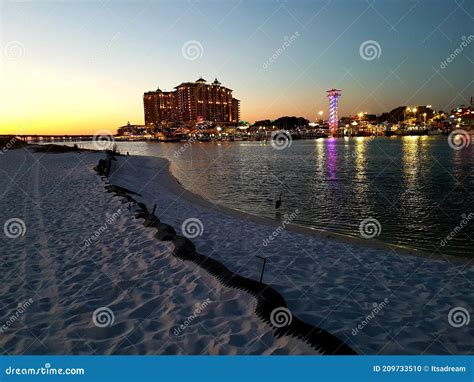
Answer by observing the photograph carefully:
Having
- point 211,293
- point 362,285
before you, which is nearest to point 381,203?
point 362,285

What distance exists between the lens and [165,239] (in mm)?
9906

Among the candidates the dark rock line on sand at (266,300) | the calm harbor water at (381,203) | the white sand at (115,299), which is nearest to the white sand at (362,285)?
the dark rock line on sand at (266,300)

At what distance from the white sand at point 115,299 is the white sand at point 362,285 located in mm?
1247

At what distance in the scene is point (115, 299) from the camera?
21.0ft

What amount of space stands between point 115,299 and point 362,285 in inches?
237

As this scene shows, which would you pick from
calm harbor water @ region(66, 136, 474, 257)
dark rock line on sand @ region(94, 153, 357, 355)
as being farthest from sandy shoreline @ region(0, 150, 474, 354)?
calm harbor water @ region(66, 136, 474, 257)

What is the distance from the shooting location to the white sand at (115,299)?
499 cm

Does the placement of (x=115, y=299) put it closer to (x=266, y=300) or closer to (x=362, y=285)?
(x=266, y=300)

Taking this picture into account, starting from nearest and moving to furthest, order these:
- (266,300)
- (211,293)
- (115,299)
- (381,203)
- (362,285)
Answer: (266,300), (115,299), (211,293), (362,285), (381,203)
